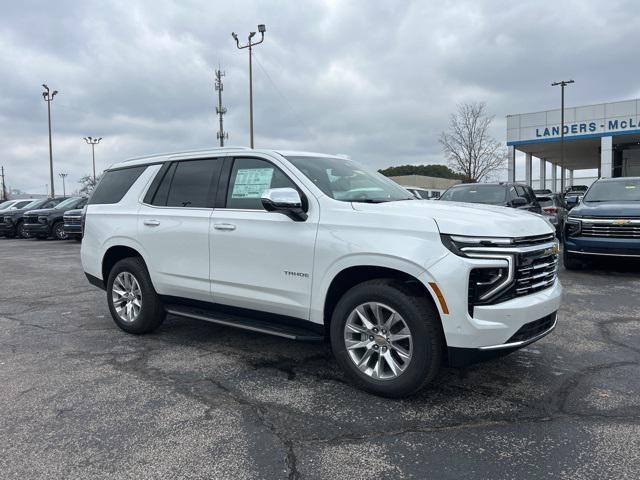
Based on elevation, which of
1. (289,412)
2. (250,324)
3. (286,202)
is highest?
(286,202)

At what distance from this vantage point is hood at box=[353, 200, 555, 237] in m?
3.42

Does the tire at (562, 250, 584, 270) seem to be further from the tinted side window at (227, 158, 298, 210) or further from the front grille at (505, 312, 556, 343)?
the tinted side window at (227, 158, 298, 210)

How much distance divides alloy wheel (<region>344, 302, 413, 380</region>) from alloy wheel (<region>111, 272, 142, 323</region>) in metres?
2.66

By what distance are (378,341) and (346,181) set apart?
1501 mm

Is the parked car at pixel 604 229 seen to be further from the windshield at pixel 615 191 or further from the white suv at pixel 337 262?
the white suv at pixel 337 262

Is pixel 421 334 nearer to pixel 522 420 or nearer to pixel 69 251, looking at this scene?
pixel 522 420

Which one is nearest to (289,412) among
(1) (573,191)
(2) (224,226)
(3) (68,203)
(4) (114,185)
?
(2) (224,226)

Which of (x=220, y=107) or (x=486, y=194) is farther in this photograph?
(x=220, y=107)

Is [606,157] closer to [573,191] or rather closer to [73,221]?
[573,191]

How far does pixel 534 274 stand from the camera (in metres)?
3.69

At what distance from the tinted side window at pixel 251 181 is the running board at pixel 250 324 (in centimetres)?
99

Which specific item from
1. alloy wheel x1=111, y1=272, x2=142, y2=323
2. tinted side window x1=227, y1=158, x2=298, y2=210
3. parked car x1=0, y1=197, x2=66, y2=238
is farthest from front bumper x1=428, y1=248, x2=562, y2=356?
parked car x1=0, y1=197, x2=66, y2=238

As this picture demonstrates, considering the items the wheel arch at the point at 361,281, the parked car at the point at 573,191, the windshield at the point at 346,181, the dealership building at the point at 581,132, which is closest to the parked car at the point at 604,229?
the windshield at the point at 346,181

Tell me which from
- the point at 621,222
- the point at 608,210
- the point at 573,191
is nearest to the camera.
Answer: the point at 621,222
